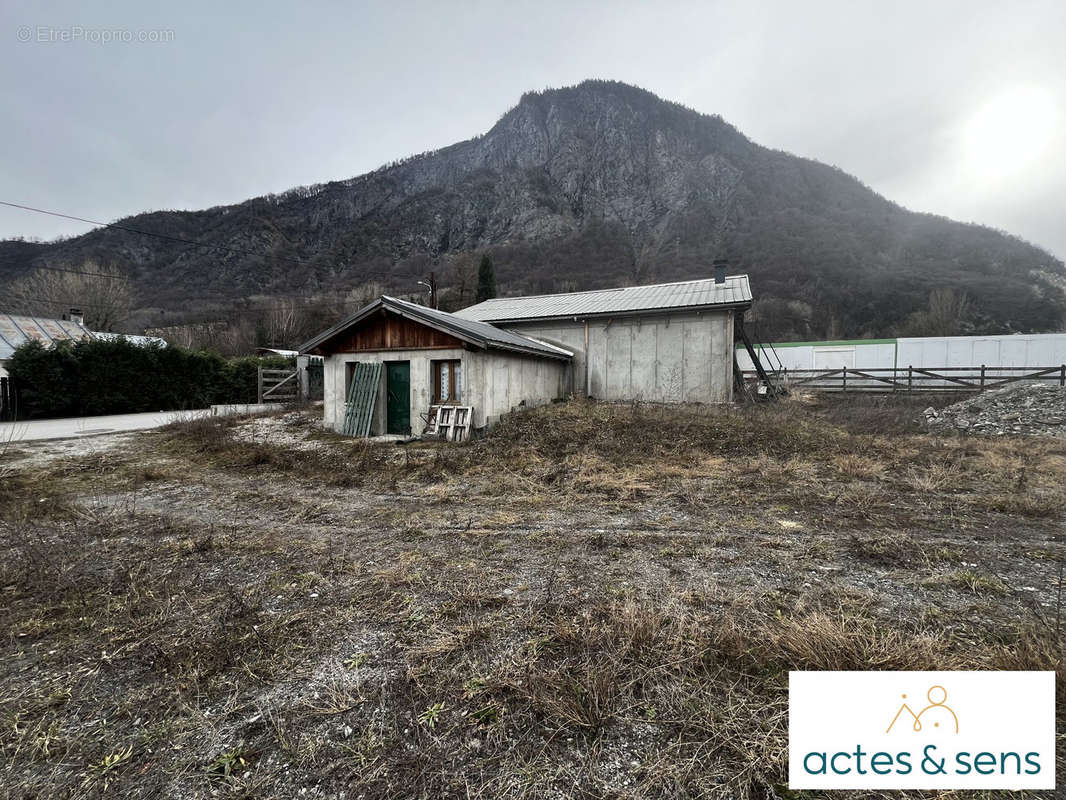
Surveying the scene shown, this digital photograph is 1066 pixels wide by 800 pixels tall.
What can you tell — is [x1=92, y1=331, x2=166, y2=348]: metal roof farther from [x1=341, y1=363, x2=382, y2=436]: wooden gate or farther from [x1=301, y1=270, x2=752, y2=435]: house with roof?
[x1=341, y1=363, x2=382, y2=436]: wooden gate

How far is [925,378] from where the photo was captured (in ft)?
70.3

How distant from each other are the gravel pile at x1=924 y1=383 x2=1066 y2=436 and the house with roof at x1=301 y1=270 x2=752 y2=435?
20.5 feet

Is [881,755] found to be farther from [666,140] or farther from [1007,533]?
[666,140]

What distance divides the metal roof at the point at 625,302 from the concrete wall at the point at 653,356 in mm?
416

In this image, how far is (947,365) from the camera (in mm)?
24641

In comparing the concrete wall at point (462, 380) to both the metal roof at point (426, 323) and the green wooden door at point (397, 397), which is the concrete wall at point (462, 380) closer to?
the green wooden door at point (397, 397)

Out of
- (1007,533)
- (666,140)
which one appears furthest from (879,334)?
(666,140)

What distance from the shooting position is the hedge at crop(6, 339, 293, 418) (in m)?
15.8

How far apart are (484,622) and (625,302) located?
15.4 metres

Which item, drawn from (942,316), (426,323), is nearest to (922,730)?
(426,323)

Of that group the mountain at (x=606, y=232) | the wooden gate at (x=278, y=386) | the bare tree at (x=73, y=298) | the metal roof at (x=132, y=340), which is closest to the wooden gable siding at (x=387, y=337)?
the wooden gate at (x=278, y=386)

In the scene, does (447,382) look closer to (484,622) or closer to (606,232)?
(484,622)

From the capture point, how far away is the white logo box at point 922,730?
173 centimetres

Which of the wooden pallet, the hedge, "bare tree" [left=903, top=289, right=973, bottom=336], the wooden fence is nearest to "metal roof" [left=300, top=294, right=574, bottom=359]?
the wooden pallet
